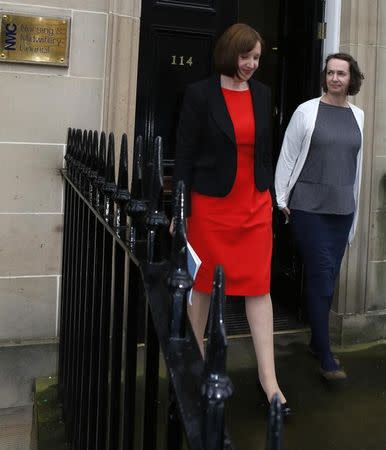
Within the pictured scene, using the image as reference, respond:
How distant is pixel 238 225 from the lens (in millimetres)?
2891

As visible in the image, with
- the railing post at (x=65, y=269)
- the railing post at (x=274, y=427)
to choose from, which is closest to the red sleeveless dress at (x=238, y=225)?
the railing post at (x=65, y=269)

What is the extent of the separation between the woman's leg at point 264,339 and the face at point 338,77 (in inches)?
52.9

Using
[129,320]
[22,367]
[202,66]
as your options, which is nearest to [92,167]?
[129,320]

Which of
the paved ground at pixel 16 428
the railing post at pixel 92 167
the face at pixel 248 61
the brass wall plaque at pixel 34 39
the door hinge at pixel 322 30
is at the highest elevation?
the door hinge at pixel 322 30

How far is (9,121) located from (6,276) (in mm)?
960

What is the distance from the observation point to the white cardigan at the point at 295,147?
3.32m

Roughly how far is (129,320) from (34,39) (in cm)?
243

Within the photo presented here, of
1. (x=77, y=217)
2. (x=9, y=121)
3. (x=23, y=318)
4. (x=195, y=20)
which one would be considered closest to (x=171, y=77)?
(x=195, y=20)

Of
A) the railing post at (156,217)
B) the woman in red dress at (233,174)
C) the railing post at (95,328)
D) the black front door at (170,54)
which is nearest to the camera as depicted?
the railing post at (156,217)

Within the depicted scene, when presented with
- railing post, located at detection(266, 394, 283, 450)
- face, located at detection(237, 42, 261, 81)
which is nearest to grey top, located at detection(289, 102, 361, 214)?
face, located at detection(237, 42, 261, 81)

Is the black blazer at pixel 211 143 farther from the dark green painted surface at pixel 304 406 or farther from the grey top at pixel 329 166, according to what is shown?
the dark green painted surface at pixel 304 406

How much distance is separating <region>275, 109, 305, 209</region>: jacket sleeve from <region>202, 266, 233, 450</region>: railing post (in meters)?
2.53

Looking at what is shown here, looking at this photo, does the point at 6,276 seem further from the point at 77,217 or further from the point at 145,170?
the point at 145,170

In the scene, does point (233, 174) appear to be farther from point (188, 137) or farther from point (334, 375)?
point (334, 375)
